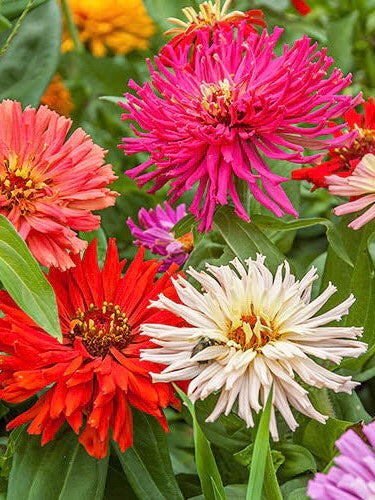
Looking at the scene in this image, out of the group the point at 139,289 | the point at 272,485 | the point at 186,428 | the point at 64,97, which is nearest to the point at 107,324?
the point at 139,289

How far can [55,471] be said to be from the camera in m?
0.53

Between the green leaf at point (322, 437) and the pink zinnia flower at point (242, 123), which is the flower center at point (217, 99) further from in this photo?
the green leaf at point (322, 437)

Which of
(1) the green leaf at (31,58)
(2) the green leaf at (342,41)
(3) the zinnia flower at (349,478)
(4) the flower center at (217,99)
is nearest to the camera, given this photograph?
(3) the zinnia flower at (349,478)

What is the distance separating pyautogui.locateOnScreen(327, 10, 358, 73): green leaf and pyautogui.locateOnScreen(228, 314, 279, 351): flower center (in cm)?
55

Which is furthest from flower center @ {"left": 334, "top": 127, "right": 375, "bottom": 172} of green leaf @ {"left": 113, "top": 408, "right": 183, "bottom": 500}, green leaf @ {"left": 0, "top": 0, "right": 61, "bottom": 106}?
green leaf @ {"left": 0, "top": 0, "right": 61, "bottom": 106}

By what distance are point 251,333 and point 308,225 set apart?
118mm

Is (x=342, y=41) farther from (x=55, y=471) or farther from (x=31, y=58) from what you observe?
(x=55, y=471)

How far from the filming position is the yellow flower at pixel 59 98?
46.6 inches

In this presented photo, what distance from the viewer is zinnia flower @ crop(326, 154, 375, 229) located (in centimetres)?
53

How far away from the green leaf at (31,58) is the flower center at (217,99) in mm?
331

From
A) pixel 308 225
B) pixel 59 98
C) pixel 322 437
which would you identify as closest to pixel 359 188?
pixel 308 225

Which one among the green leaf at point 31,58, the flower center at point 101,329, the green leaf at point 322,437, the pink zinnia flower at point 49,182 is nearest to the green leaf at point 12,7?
the green leaf at point 31,58

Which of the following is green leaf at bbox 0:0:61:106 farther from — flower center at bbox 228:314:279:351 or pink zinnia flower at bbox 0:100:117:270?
flower center at bbox 228:314:279:351

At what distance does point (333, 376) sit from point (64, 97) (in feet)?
2.71
